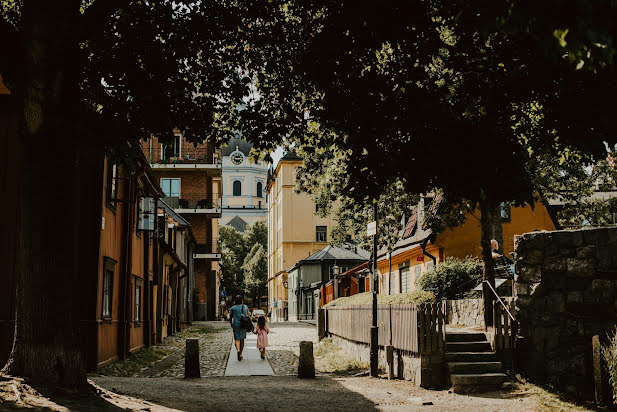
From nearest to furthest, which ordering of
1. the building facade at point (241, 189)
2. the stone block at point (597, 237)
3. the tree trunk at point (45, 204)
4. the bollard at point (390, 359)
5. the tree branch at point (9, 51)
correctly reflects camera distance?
the tree trunk at point (45, 204) < the tree branch at point (9, 51) < the stone block at point (597, 237) < the bollard at point (390, 359) < the building facade at point (241, 189)

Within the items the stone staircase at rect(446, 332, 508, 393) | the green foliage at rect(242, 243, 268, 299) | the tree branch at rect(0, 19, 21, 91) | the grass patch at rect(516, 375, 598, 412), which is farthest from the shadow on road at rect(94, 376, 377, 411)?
the green foliage at rect(242, 243, 268, 299)

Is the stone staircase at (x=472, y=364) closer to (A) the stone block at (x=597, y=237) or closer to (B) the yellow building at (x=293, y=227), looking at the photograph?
(A) the stone block at (x=597, y=237)

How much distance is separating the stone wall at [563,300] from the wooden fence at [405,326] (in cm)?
150

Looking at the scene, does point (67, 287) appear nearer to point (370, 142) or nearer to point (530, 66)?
point (370, 142)

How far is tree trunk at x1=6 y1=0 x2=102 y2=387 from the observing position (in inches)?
311

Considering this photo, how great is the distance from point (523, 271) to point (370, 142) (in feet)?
17.0

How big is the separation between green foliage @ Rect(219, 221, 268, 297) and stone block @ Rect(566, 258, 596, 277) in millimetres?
75055

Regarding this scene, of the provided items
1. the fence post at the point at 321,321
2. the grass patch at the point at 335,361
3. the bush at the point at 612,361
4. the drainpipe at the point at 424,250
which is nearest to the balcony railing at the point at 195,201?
the drainpipe at the point at 424,250

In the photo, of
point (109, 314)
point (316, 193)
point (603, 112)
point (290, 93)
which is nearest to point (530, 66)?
point (603, 112)

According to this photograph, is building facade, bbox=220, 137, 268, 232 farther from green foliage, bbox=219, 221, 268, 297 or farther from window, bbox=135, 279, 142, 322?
window, bbox=135, 279, 142, 322

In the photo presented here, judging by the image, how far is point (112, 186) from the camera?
17047mm

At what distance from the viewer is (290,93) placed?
37.8 feet

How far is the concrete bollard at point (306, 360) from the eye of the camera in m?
14.8

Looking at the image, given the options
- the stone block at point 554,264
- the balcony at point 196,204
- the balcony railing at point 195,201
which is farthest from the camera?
the balcony railing at point 195,201
